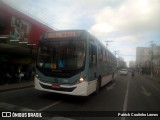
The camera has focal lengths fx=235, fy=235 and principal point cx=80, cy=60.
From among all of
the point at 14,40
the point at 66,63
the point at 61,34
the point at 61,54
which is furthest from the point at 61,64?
the point at 14,40

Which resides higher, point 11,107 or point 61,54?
point 61,54

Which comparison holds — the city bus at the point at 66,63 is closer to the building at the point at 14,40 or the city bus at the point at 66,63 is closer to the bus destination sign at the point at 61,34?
the bus destination sign at the point at 61,34

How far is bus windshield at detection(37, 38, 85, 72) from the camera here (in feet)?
36.6

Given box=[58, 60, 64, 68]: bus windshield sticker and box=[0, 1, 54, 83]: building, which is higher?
box=[0, 1, 54, 83]: building

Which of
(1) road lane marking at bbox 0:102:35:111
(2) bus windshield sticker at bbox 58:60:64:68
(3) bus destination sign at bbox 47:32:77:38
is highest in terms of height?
(3) bus destination sign at bbox 47:32:77:38

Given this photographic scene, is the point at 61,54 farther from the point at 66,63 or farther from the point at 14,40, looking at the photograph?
the point at 14,40

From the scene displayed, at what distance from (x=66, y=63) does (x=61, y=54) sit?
517 millimetres

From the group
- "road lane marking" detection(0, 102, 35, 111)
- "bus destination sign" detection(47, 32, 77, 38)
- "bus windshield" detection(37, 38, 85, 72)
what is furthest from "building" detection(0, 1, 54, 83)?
"road lane marking" detection(0, 102, 35, 111)

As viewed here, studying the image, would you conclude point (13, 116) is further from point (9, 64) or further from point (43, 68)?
point (9, 64)

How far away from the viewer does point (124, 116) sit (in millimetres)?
9422

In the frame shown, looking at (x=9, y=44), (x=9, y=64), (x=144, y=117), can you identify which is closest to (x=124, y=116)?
(x=144, y=117)

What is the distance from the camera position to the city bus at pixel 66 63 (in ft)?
36.3

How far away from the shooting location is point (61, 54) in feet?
37.1

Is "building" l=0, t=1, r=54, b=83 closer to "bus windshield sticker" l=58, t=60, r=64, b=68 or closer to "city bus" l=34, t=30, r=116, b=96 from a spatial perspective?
"city bus" l=34, t=30, r=116, b=96
